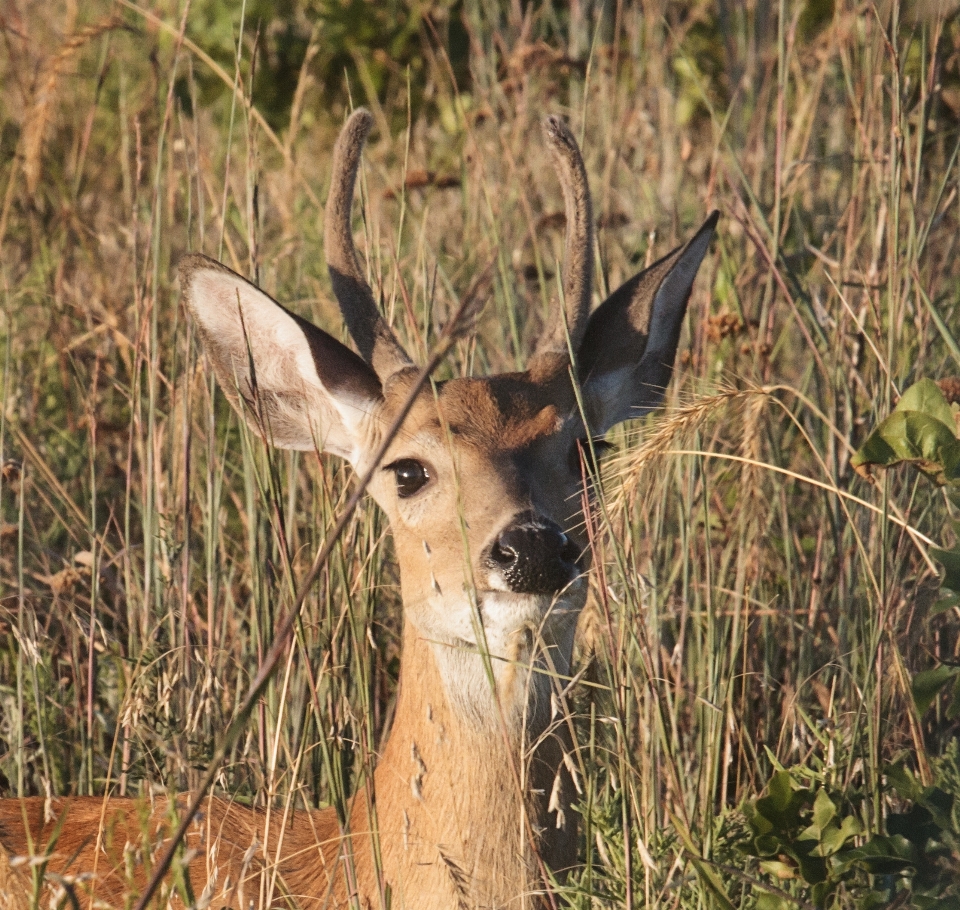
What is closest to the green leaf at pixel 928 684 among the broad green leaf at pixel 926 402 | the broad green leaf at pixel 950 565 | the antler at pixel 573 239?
the broad green leaf at pixel 950 565

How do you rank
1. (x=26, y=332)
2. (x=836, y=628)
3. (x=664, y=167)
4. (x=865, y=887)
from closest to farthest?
1. (x=865, y=887)
2. (x=836, y=628)
3. (x=26, y=332)
4. (x=664, y=167)

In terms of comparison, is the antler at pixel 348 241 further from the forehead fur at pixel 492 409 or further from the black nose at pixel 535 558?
the black nose at pixel 535 558

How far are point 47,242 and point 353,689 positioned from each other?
8.70ft

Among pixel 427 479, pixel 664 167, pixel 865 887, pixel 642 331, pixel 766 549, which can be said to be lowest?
pixel 865 887

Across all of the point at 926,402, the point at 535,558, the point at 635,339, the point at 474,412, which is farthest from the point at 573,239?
the point at 926,402

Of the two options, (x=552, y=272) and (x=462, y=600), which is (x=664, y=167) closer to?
(x=552, y=272)

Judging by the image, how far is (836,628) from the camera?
4039 millimetres

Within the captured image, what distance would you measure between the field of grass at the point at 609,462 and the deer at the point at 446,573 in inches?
4.6

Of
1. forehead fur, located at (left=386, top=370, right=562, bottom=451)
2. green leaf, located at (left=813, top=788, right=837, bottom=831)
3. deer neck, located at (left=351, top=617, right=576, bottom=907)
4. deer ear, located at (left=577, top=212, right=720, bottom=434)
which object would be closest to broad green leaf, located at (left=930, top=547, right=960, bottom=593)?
green leaf, located at (left=813, top=788, right=837, bottom=831)

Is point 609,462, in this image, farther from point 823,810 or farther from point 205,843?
point 205,843

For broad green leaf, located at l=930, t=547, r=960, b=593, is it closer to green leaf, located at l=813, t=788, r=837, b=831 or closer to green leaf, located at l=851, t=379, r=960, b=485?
green leaf, located at l=851, t=379, r=960, b=485

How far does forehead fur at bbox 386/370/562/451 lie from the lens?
3234mm

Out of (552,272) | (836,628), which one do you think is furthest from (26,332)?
(836,628)

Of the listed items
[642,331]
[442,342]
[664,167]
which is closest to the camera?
[442,342]
